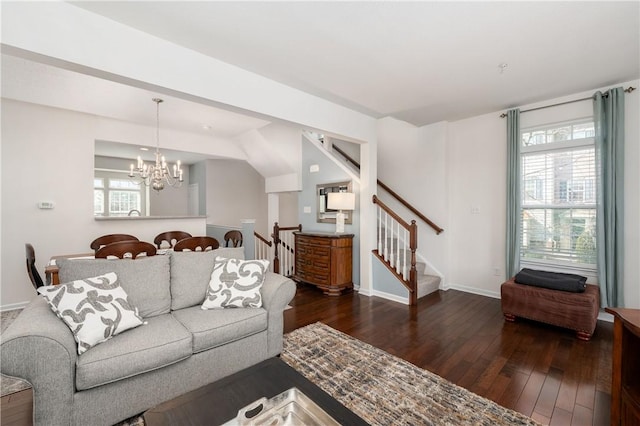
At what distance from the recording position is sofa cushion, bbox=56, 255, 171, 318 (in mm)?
2014

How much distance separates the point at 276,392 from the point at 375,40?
2530 millimetres

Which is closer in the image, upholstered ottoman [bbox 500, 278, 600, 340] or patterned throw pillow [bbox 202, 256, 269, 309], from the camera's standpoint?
patterned throw pillow [bbox 202, 256, 269, 309]

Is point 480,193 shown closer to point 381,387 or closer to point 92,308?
point 381,387

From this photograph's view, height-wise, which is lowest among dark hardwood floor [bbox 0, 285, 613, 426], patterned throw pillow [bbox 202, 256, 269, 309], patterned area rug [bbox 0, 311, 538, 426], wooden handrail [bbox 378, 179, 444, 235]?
dark hardwood floor [bbox 0, 285, 613, 426]

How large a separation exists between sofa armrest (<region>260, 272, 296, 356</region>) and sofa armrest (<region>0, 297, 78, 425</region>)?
1.22 m

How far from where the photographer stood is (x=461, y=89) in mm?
3234

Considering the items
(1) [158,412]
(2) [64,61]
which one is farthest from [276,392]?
(2) [64,61]

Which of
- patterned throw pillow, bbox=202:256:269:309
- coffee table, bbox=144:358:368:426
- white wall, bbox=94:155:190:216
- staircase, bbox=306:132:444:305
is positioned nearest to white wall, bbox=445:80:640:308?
staircase, bbox=306:132:444:305

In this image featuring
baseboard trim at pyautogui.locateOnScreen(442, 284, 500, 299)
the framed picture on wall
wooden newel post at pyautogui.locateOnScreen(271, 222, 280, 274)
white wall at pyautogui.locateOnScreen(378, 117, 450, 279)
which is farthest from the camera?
wooden newel post at pyautogui.locateOnScreen(271, 222, 280, 274)

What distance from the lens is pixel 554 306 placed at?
293 centimetres

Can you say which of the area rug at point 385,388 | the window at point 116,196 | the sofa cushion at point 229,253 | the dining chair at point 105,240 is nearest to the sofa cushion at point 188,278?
the sofa cushion at point 229,253

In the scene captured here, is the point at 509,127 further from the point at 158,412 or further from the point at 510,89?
the point at 158,412

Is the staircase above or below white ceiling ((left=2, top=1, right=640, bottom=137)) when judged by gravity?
below

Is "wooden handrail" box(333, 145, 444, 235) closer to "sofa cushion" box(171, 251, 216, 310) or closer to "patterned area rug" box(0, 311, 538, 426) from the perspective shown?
"patterned area rug" box(0, 311, 538, 426)
